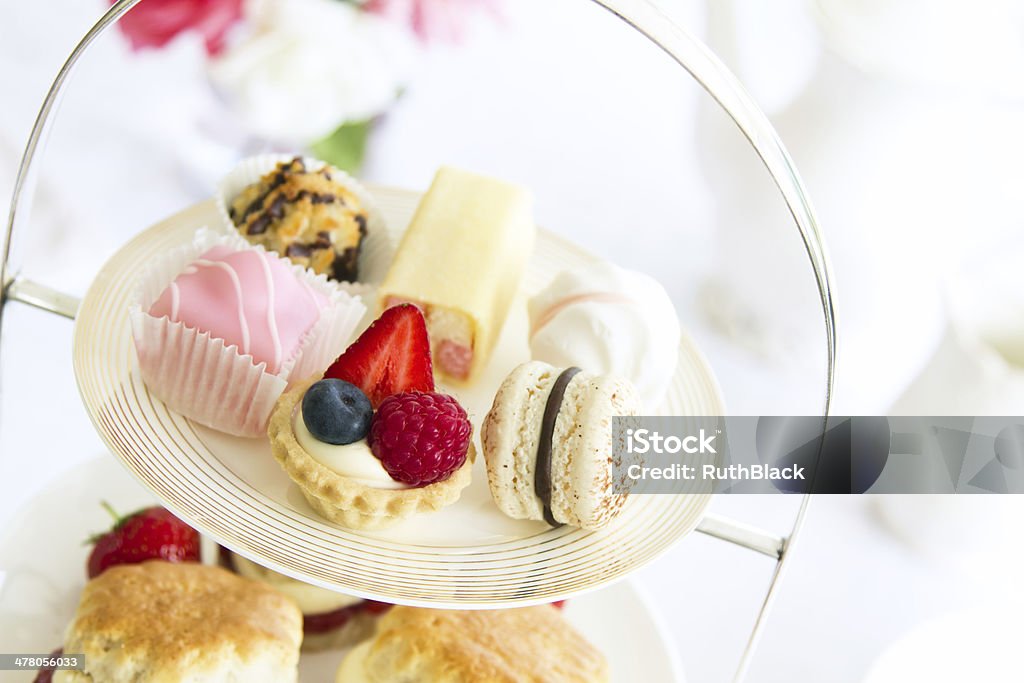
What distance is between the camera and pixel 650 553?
3.01 feet

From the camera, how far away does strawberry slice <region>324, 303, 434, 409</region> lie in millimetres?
920

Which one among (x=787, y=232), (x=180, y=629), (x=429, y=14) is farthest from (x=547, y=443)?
(x=787, y=232)

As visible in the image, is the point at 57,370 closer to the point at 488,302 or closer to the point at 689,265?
the point at 488,302

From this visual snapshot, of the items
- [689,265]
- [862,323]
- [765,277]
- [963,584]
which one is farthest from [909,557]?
[689,265]

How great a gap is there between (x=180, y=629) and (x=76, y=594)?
0.24 meters

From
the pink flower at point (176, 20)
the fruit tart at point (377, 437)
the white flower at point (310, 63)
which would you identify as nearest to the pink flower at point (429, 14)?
the white flower at point (310, 63)

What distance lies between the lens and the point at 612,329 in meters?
1.00

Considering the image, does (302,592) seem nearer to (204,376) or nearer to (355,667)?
(355,667)

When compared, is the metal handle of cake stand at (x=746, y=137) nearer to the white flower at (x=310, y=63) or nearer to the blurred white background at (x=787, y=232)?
the blurred white background at (x=787, y=232)

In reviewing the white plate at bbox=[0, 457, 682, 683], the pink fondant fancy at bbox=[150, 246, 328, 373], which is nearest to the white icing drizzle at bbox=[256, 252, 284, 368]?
the pink fondant fancy at bbox=[150, 246, 328, 373]

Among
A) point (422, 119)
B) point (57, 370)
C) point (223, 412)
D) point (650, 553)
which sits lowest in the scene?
point (57, 370)

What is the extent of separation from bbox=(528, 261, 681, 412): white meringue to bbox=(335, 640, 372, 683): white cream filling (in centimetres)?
43

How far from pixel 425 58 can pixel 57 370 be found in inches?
40.2

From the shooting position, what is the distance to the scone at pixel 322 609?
1.27 m
